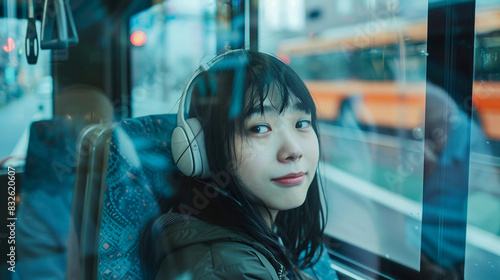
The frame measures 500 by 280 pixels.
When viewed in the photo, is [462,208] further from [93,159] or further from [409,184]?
[93,159]

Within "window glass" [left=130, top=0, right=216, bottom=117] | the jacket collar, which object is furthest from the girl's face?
"window glass" [left=130, top=0, right=216, bottom=117]

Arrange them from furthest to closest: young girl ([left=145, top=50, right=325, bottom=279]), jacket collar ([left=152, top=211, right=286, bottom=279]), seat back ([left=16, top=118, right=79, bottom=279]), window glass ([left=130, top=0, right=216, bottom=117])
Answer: window glass ([left=130, top=0, right=216, bottom=117]) → seat back ([left=16, top=118, right=79, bottom=279]) → young girl ([left=145, top=50, right=325, bottom=279]) → jacket collar ([left=152, top=211, right=286, bottom=279])

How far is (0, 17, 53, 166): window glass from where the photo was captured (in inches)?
43.6

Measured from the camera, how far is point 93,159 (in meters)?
1.13

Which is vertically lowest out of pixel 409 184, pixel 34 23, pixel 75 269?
pixel 75 269

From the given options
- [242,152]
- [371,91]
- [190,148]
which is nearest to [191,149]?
[190,148]

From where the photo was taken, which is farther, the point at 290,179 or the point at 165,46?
the point at 165,46

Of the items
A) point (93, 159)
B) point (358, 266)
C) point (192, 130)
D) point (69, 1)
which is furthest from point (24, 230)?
point (358, 266)

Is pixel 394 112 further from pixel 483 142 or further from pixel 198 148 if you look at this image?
pixel 198 148

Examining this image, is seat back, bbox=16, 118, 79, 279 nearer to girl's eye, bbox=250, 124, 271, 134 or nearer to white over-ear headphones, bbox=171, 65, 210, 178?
white over-ear headphones, bbox=171, 65, 210, 178

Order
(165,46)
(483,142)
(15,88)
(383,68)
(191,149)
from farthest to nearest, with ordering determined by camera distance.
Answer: (383,68) < (165,46) < (483,142) < (15,88) < (191,149)

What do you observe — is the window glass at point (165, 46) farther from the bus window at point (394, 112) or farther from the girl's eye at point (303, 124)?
the girl's eye at point (303, 124)

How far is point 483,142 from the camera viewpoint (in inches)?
48.7

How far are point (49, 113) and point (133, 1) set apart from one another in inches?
25.6
